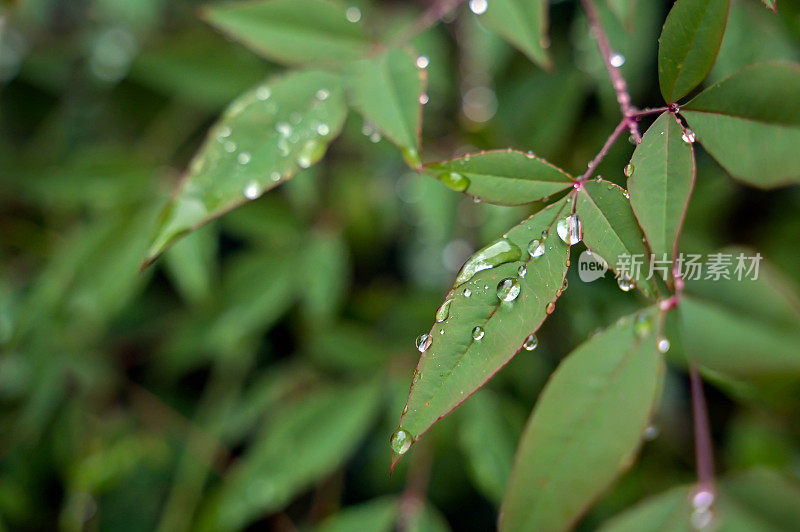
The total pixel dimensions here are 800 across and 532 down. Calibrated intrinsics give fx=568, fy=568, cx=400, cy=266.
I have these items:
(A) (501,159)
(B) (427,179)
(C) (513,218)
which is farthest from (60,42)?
(A) (501,159)

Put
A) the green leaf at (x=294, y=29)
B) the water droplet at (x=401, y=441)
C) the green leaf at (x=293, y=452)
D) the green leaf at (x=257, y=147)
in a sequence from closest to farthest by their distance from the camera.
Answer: the water droplet at (x=401, y=441) → the green leaf at (x=257, y=147) → the green leaf at (x=294, y=29) → the green leaf at (x=293, y=452)

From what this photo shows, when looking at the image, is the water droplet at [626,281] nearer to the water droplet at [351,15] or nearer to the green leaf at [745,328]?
the green leaf at [745,328]

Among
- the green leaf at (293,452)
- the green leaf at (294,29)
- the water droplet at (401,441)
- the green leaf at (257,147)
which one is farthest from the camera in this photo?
the green leaf at (293,452)

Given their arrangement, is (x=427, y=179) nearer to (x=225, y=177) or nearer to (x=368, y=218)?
(x=368, y=218)

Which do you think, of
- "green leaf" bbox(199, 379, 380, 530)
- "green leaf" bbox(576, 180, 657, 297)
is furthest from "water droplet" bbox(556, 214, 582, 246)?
"green leaf" bbox(199, 379, 380, 530)

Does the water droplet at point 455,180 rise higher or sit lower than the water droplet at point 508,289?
higher

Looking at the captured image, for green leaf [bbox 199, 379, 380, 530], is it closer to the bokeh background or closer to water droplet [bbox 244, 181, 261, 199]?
the bokeh background

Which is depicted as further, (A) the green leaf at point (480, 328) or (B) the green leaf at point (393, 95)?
(B) the green leaf at point (393, 95)

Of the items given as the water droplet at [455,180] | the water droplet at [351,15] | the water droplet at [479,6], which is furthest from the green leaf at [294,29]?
the water droplet at [455,180]
